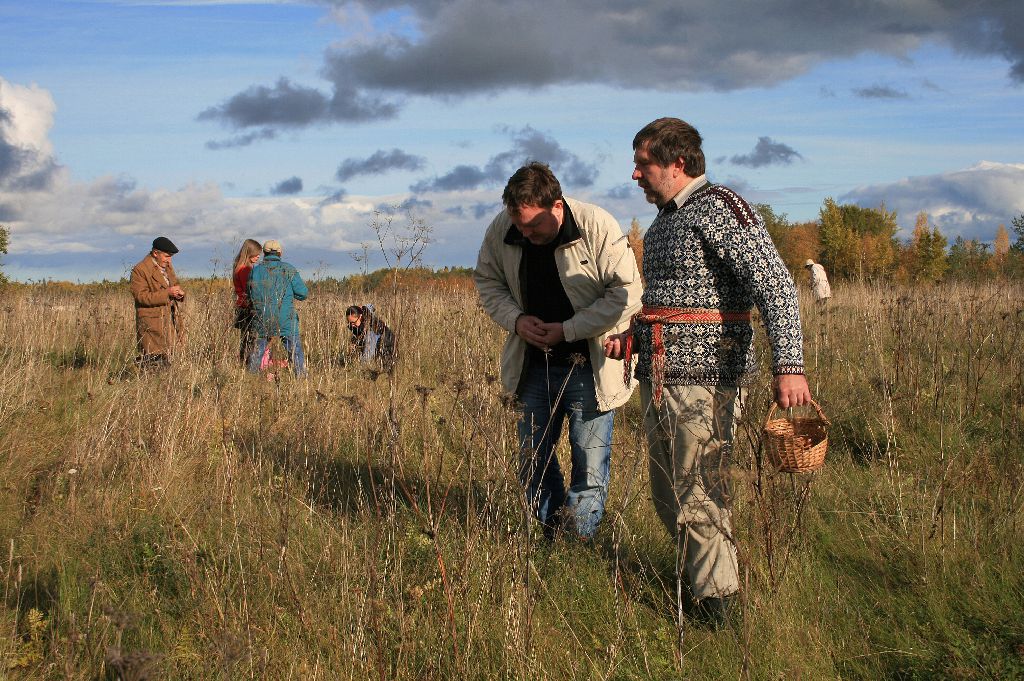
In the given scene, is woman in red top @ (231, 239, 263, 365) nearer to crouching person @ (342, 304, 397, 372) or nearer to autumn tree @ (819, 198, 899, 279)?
crouching person @ (342, 304, 397, 372)

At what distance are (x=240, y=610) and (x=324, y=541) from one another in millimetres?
755

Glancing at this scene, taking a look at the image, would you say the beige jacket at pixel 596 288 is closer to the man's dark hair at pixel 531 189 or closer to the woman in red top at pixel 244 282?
the man's dark hair at pixel 531 189

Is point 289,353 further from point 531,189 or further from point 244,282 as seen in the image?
point 531,189

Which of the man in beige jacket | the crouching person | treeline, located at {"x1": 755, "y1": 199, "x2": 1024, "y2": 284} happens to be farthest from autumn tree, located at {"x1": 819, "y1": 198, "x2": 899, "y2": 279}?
the man in beige jacket

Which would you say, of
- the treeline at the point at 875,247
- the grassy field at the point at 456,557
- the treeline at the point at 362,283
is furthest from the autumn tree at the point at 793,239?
the grassy field at the point at 456,557

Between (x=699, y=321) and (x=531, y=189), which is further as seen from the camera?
(x=531, y=189)

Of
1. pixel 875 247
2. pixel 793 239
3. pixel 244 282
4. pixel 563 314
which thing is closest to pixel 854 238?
pixel 875 247

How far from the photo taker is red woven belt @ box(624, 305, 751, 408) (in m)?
3.03

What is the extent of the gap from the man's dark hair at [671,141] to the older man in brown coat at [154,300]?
666cm

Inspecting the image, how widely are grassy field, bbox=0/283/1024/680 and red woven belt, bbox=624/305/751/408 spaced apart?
0.28m

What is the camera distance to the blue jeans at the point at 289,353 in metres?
7.80

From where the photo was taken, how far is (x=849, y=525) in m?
4.21

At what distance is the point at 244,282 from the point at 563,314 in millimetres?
5969

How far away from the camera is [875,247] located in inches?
1443
